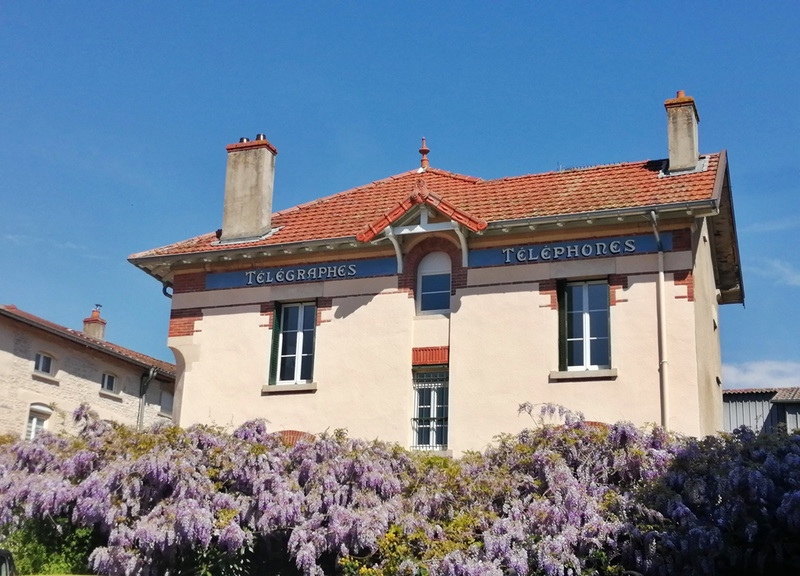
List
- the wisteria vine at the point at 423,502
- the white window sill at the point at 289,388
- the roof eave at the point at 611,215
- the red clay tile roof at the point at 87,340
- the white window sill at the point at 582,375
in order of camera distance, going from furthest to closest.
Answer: the red clay tile roof at the point at 87,340 < the white window sill at the point at 289,388 < the white window sill at the point at 582,375 < the roof eave at the point at 611,215 < the wisteria vine at the point at 423,502

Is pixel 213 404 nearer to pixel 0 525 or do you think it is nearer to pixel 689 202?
pixel 0 525

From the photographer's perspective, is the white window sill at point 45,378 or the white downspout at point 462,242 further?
the white window sill at point 45,378

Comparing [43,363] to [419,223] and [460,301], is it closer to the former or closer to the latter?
[419,223]

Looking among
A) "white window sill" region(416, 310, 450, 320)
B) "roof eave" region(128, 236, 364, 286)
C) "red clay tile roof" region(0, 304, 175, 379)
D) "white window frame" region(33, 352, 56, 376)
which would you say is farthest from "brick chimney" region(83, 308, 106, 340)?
"white window sill" region(416, 310, 450, 320)

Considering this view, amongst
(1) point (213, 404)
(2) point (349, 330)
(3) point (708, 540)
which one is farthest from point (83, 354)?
(3) point (708, 540)

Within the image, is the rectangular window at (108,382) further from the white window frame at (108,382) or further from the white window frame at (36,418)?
the white window frame at (36,418)

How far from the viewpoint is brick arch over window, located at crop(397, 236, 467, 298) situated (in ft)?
61.5

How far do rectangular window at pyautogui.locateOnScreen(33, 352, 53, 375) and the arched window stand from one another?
13018 millimetres

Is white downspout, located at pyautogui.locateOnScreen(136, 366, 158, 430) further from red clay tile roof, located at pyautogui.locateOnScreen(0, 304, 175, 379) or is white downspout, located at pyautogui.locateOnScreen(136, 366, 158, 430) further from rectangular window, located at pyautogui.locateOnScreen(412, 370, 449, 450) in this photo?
rectangular window, located at pyautogui.locateOnScreen(412, 370, 449, 450)

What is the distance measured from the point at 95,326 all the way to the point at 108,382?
4846 mm

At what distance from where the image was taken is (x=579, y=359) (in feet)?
57.8

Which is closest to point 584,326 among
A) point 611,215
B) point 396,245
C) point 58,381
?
point 611,215

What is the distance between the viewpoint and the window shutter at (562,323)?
17562mm

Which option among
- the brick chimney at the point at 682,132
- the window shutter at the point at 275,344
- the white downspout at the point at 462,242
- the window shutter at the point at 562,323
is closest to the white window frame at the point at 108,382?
the window shutter at the point at 275,344
